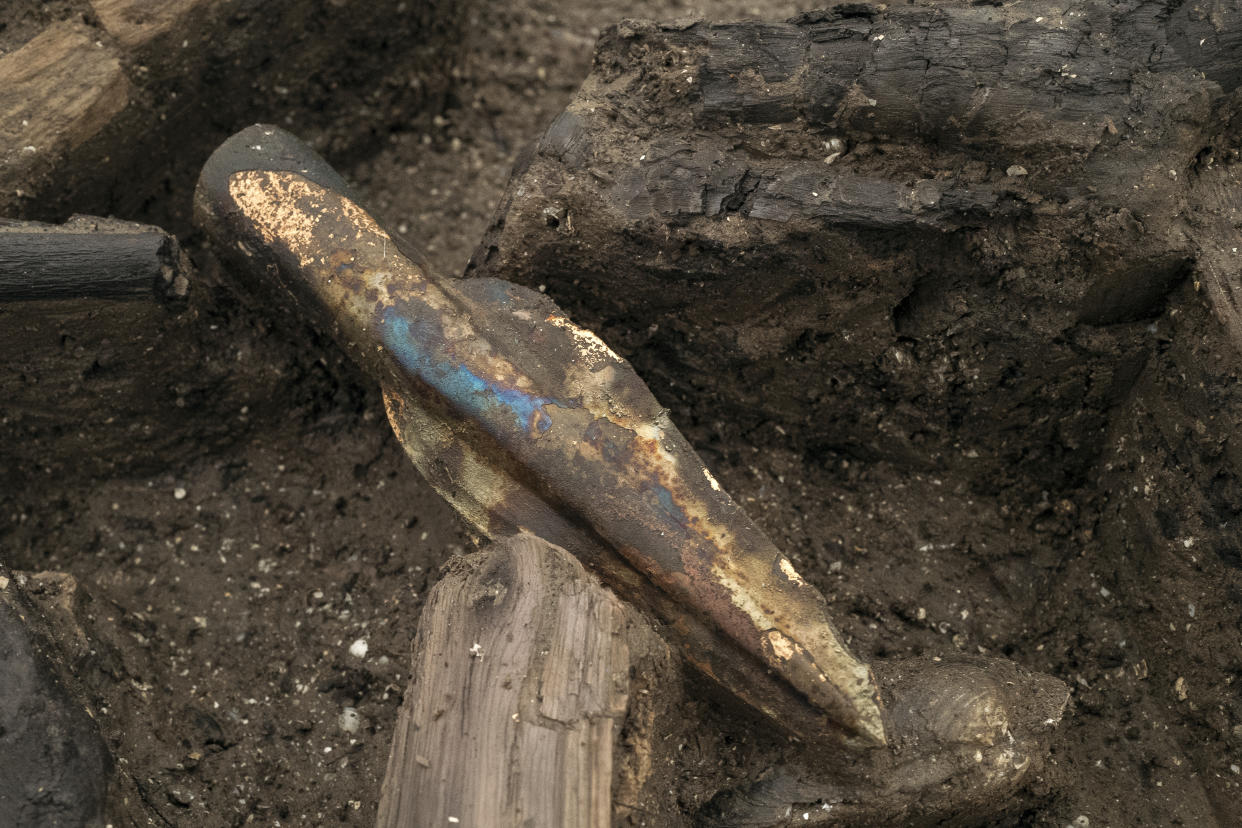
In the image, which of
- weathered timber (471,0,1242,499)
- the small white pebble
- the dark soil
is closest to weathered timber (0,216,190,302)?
the dark soil

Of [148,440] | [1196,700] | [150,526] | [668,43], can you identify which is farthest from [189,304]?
[1196,700]

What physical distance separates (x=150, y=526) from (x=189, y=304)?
0.66 m

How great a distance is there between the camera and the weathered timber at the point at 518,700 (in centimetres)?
187

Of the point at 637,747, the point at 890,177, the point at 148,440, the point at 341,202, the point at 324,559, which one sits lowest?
the point at 324,559

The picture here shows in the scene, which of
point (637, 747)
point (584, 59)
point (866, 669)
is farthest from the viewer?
point (584, 59)

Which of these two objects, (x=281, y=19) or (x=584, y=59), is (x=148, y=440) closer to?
(x=281, y=19)

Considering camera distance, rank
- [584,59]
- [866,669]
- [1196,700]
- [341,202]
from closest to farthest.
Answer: [866,669], [1196,700], [341,202], [584,59]

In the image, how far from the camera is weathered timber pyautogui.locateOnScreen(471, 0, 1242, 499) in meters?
2.42

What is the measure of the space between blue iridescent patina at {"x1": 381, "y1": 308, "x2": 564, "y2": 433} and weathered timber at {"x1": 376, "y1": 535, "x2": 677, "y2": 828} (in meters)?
0.37

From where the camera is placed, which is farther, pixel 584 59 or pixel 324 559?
pixel 584 59

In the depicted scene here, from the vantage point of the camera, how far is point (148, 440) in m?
3.01

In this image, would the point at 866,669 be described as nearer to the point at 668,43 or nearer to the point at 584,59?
the point at 668,43

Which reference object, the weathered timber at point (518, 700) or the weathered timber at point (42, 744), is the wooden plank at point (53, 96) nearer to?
the weathered timber at point (42, 744)

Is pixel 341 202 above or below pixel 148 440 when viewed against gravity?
above
